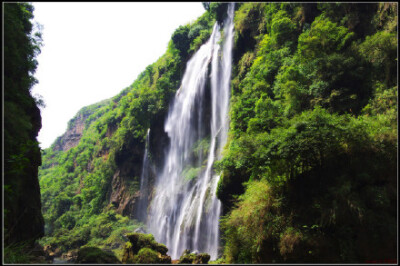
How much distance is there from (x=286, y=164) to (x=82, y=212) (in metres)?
41.8

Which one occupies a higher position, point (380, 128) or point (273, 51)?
point (273, 51)

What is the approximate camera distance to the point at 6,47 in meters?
9.26

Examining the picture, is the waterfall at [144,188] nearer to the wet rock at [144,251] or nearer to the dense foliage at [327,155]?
the wet rock at [144,251]

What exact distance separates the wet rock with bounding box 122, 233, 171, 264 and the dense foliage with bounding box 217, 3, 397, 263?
11.9ft

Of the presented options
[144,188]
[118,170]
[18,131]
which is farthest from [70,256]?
[18,131]

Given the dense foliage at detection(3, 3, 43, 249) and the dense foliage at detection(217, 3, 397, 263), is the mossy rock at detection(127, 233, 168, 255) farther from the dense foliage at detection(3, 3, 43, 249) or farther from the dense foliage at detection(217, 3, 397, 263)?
the dense foliage at detection(3, 3, 43, 249)

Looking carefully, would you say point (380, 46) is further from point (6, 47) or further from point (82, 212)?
point (82, 212)

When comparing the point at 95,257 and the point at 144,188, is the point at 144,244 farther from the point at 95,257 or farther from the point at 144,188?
the point at 144,188

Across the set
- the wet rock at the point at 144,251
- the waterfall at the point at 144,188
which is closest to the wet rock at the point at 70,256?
the waterfall at the point at 144,188

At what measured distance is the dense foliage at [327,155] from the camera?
8.54 meters

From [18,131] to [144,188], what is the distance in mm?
27214

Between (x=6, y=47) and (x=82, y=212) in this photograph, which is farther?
(x=82, y=212)

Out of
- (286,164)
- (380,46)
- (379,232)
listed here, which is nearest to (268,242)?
(286,164)

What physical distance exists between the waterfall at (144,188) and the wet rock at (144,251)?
712 inches
